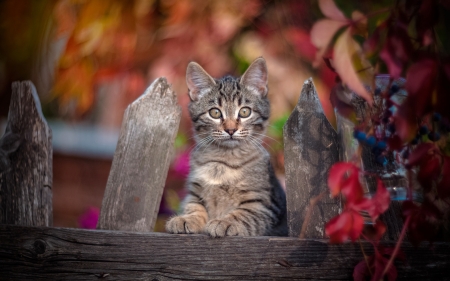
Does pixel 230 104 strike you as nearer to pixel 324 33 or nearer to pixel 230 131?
pixel 230 131

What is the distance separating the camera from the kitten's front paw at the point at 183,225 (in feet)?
7.14

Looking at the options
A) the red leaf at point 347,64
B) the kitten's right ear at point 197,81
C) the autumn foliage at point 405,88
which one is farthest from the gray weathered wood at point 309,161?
the kitten's right ear at point 197,81

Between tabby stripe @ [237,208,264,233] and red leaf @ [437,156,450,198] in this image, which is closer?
A: red leaf @ [437,156,450,198]

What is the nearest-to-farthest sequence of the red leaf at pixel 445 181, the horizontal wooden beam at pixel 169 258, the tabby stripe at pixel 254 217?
the red leaf at pixel 445 181
the horizontal wooden beam at pixel 169 258
the tabby stripe at pixel 254 217

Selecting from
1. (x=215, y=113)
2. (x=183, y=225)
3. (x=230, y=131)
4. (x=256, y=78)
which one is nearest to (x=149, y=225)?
(x=183, y=225)

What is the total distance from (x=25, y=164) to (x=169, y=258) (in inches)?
31.1

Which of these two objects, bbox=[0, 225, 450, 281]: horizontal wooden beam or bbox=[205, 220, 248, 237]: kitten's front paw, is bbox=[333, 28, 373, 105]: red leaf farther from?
bbox=[205, 220, 248, 237]: kitten's front paw

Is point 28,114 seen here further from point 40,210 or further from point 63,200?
point 63,200

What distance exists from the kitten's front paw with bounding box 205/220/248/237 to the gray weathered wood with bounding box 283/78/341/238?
29 centimetres

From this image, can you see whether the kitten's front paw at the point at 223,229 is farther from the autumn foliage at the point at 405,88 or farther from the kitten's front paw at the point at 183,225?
the autumn foliage at the point at 405,88

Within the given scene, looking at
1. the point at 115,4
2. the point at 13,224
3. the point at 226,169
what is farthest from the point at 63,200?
the point at 13,224

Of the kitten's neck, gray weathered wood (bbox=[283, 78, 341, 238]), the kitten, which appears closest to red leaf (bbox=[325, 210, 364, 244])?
gray weathered wood (bbox=[283, 78, 341, 238])

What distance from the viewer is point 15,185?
1947mm

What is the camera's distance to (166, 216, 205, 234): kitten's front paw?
2.18 metres
